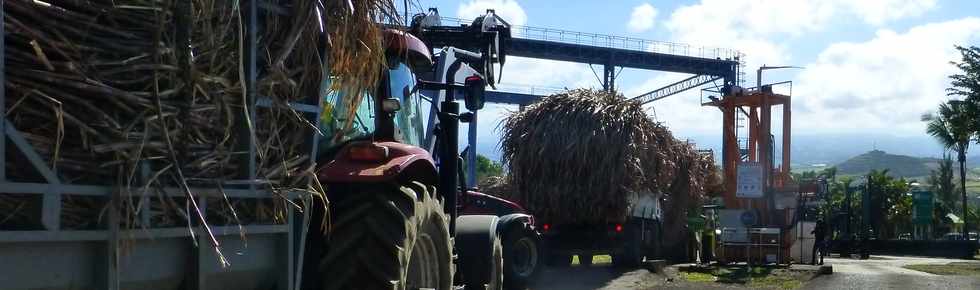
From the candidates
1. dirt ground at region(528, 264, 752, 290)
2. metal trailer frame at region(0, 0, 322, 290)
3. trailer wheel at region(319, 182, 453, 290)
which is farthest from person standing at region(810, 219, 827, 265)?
metal trailer frame at region(0, 0, 322, 290)

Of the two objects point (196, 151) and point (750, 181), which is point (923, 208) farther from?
point (196, 151)

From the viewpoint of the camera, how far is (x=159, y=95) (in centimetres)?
438

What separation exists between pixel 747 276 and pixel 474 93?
10262 mm

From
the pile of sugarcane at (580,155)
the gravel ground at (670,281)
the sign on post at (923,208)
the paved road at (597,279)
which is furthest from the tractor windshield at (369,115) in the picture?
the sign on post at (923,208)

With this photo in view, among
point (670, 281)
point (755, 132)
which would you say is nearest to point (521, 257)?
point (670, 281)

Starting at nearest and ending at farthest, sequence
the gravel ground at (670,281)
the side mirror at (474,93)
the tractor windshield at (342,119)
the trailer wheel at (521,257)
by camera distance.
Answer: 1. the tractor windshield at (342,119)
2. the side mirror at (474,93)
3. the trailer wheel at (521,257)
4. the gravel ground at (670,281)

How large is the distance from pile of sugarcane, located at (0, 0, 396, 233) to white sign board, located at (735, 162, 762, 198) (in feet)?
54.3

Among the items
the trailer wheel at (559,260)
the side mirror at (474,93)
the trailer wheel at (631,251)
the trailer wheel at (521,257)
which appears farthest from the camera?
the trailer wheel at (631,251)

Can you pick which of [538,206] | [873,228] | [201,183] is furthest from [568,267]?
[873,228]

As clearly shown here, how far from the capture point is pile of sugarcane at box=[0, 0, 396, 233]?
3980mm

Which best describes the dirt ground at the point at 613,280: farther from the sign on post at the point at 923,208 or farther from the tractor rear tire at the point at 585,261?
the sign on post at the point at 923,208

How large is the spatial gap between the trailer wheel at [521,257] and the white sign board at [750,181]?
9125mm

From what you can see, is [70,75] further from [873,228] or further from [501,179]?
[873,228]

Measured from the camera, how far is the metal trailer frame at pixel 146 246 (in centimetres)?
389
